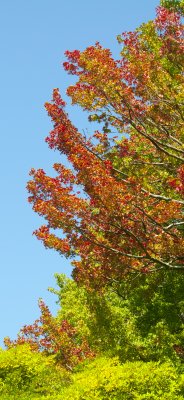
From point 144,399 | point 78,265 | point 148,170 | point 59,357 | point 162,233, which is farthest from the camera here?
point 59,357

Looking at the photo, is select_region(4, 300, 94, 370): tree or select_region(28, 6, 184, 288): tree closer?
select_region(28, 6, 184, 288): tree

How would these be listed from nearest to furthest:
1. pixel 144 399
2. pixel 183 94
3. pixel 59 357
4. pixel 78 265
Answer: pixel 144 399, pixel 183 94, pixel 78 265, pixel 59 357

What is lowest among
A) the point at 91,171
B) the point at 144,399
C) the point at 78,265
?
the point at 144,399

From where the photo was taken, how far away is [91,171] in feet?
41.9

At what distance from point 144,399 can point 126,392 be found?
0.46m

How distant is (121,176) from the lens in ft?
50.4

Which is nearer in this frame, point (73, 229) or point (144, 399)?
point (144, 399)

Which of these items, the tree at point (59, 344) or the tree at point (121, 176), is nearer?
the tree at point (121, 176)

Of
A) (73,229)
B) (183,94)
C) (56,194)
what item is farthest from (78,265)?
(183,94)

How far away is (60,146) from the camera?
14.4 metres

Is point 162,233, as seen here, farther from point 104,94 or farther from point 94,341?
point 94,341

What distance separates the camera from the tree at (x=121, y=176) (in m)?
12.7

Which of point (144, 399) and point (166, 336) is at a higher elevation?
point (166, 336)

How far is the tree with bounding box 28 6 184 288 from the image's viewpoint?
1274 cm
